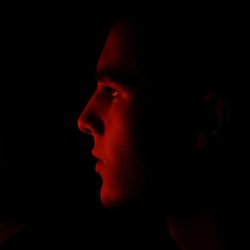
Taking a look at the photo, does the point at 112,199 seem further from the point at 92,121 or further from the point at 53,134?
the point at 53,134

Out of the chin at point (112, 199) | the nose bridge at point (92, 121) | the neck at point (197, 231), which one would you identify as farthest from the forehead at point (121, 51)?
the neck at point (197, 231)

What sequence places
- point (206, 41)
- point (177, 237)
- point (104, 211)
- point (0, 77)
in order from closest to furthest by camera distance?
point (206, 41) → point (177, 237) → point (0, 77) → point (104, 211)

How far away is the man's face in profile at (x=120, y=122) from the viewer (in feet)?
3.19

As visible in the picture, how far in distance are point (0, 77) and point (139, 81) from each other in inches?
25.4

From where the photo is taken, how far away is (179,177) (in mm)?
975

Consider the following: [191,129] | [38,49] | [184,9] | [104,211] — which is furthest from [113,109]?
[104,211]

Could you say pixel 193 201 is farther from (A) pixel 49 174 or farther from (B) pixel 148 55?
(A) pixel 49 174

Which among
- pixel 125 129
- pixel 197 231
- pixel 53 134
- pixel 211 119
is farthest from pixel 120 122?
pixel 53 134

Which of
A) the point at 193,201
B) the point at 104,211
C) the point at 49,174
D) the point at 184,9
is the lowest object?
the point at 104,211

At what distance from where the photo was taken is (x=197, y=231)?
1.00 m

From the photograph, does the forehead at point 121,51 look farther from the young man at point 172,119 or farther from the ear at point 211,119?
the ear at point 211,119

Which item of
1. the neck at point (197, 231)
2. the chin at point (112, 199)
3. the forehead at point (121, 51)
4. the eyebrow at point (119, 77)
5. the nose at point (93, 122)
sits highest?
the forehead at point (121, 51)

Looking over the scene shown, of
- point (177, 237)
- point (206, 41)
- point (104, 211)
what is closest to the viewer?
point (206, 41)

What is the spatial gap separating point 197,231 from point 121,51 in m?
0.53
